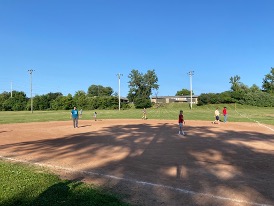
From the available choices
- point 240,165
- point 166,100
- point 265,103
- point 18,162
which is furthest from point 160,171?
point 166,100

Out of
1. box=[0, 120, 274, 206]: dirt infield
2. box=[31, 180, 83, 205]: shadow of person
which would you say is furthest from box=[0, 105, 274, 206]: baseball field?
box=[31, 180, 83, 205]: shadow of person

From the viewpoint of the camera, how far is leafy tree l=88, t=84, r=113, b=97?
15825cm

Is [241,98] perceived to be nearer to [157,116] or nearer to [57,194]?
[157,116]

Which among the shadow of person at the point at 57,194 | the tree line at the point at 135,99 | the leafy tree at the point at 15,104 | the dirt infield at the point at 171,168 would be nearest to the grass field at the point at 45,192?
the shadow of person at the point at 57,194

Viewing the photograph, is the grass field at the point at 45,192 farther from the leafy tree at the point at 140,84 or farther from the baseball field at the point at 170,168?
the leafy tree at the point at 140,84

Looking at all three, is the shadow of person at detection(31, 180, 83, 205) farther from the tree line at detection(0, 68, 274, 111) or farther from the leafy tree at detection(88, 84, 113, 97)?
the leafy tree at detection(88, 84, 113, 97)

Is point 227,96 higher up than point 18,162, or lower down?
higher up

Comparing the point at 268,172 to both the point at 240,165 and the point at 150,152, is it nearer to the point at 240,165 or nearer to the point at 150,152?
the point at 240,165

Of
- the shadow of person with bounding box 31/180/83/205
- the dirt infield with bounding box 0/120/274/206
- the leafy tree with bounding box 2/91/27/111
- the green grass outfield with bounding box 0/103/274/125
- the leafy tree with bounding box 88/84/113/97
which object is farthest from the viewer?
the leafy tree with bounding box 88/84/113/97

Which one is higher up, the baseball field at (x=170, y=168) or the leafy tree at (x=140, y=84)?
the leafy tree at (x=140, y=84)

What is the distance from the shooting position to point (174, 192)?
22.8 feet

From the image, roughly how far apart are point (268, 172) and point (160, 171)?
10.8ft

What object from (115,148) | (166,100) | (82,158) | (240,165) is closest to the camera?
(240,165)

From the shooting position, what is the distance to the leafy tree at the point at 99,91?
519ft
